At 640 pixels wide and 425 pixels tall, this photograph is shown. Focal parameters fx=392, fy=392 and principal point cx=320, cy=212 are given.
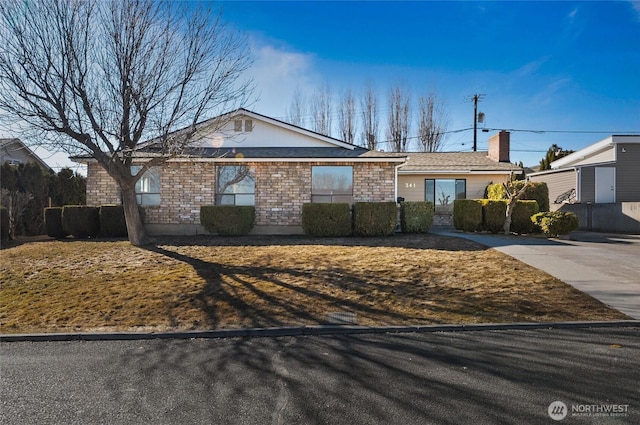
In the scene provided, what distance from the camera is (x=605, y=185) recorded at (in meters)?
20.1

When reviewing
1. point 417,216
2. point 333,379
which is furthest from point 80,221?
point 333,379

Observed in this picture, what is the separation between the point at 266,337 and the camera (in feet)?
16.8

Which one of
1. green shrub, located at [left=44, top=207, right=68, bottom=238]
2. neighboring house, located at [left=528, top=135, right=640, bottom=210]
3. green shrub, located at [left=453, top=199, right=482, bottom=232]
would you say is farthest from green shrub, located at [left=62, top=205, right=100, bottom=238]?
neighboring house, located at [left=528, top=135, right=640, bottom=210]

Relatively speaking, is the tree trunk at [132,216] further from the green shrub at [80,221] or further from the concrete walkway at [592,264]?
the concrete walkway at [592,264]

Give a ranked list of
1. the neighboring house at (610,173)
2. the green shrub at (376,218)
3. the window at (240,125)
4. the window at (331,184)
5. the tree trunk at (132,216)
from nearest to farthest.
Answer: the tree trunk at (132,216) → the green shrub at (376,218) → the window at (331,184) → the window at (240,125) → the neighboring house at (610,173)

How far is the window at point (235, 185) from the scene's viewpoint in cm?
1484

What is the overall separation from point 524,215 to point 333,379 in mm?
12759

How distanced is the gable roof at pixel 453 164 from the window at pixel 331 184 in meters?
4.13

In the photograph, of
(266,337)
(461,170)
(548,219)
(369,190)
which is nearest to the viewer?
(266,337)

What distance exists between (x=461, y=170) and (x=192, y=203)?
1250 cm

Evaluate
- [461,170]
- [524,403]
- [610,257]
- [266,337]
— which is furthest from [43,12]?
[461,170]

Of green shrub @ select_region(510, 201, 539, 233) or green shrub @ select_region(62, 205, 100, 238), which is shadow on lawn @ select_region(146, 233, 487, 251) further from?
green shrub @ select_region(510, 201, 539, 233)

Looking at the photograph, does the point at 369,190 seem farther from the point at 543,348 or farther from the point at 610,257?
the point at 543,348
